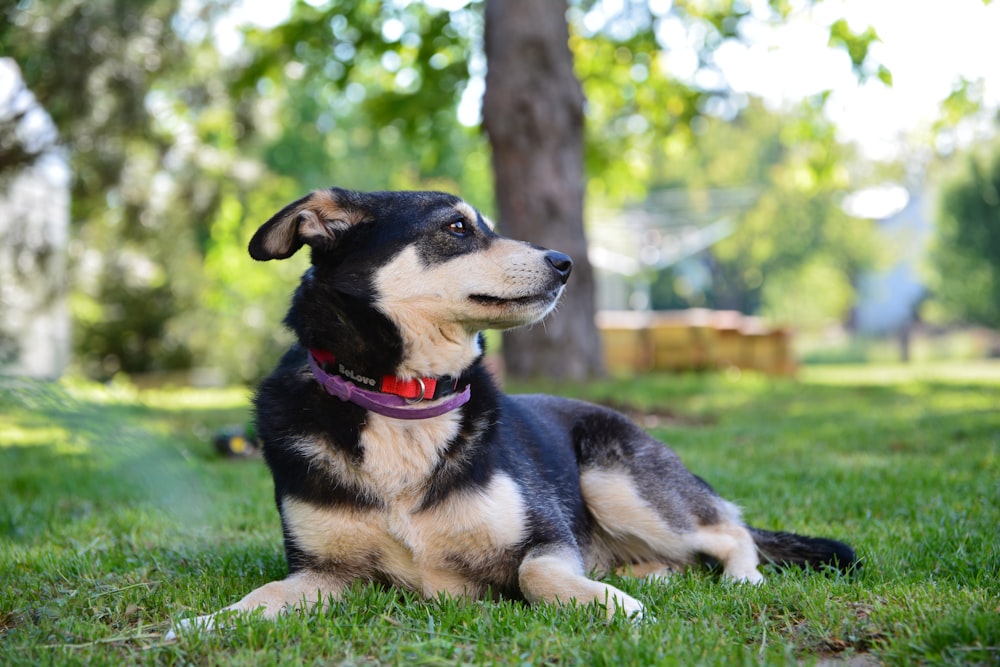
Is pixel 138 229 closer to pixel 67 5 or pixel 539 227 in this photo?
pixel 67 5

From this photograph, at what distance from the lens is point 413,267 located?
139 inches

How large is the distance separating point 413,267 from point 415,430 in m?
0.63

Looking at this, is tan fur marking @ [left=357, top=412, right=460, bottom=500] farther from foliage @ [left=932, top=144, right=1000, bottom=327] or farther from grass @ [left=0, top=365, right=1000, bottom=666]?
foliage @ [left=932, top=144, right=1000, bottom=327]

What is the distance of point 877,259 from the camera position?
46031 mm

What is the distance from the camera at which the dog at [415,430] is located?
327 cm

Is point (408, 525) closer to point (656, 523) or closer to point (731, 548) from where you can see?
point (656, 523)

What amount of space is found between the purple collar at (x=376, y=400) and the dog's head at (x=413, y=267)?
0.22 meters

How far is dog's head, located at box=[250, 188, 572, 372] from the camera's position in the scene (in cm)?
349

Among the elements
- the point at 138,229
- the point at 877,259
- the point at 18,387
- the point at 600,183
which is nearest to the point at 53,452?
the point at 18,387

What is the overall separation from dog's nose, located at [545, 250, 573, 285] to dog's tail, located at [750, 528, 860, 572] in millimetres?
1452

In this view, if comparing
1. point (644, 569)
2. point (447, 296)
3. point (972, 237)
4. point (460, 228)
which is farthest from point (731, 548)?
point (972, 237)

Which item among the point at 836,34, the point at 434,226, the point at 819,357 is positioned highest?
the point at 836,34

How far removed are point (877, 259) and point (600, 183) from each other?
31.5 metres

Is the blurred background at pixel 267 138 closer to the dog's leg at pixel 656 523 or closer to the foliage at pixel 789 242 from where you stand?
the dog's leg at pixel 656 523
